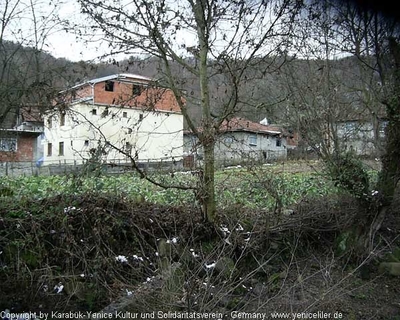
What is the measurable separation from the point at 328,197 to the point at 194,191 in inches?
113

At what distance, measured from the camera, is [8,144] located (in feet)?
21.2

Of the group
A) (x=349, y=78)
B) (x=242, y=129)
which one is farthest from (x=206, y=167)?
(x=349, y=78)

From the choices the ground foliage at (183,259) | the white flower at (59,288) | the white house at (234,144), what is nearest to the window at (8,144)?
the ground foliage at (183,259)

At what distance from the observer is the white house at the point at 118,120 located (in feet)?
18.8

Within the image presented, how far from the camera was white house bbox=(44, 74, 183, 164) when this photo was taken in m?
5.74

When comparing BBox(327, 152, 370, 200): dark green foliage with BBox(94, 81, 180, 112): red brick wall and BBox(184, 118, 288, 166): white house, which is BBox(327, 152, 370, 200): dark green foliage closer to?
BBox(184, 118, 288, 166): white house

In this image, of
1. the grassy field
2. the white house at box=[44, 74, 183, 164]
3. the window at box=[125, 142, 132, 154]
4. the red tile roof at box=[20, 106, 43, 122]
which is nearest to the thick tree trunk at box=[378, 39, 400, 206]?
the grassy field

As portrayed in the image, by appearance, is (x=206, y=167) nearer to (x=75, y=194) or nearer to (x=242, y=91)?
(x=242, y=91)

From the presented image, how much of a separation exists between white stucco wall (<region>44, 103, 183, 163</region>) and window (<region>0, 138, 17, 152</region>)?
1.89 feet

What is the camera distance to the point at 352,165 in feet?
22.3

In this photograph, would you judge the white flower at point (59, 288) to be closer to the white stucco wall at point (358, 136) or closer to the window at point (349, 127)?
the white stucco wall at point (358, 136)

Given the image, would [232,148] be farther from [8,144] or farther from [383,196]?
[8,144]

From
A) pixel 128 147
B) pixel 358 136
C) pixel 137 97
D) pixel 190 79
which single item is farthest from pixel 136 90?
pixel 358 136

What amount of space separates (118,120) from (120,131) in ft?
0.99
